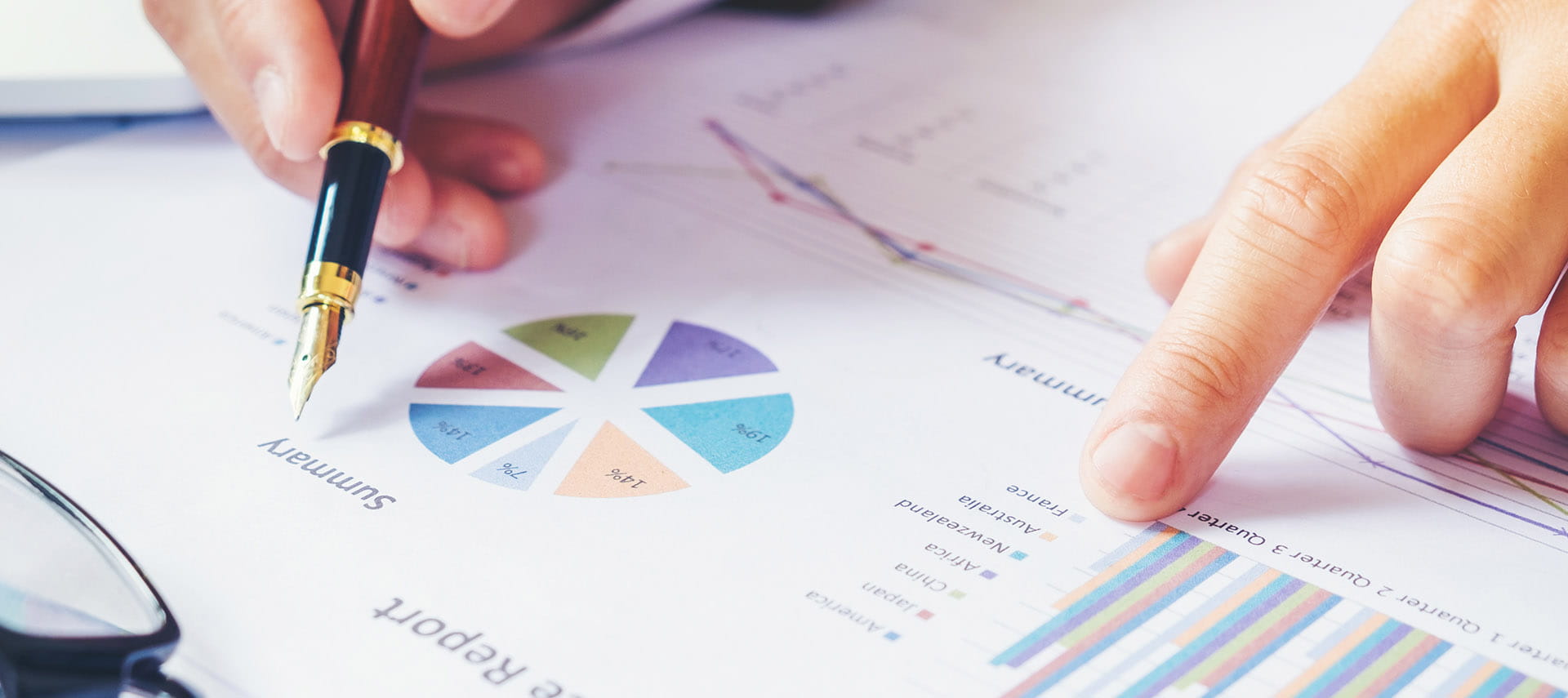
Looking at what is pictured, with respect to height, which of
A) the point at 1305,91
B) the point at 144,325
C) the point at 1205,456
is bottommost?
the point at 144,325

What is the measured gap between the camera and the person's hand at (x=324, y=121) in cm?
47

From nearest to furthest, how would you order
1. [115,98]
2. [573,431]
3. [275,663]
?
[275,663] → [573,431] → [115,98]

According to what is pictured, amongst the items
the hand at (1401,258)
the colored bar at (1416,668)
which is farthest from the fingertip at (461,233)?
the colored bar at (1416,668)

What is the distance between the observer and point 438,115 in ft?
2.05

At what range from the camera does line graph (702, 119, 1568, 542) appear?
389 millimetres

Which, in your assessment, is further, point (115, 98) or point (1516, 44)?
point (115, 98)

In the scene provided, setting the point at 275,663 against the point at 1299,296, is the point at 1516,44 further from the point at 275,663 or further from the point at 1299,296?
the point at 275,663

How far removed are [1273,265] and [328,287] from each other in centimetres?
33

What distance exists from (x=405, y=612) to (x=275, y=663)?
3 centimetres

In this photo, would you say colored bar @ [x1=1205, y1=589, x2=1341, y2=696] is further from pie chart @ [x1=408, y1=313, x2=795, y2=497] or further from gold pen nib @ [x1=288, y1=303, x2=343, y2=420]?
gold pen nib @ [x1=288, y1=303, x2=343, y2=420]

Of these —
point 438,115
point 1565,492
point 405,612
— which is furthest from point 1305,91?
point 405,612

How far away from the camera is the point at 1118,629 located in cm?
33

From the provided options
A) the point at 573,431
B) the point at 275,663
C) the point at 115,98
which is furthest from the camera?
the point at 115,98

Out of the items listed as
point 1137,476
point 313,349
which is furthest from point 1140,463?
point 313,349
